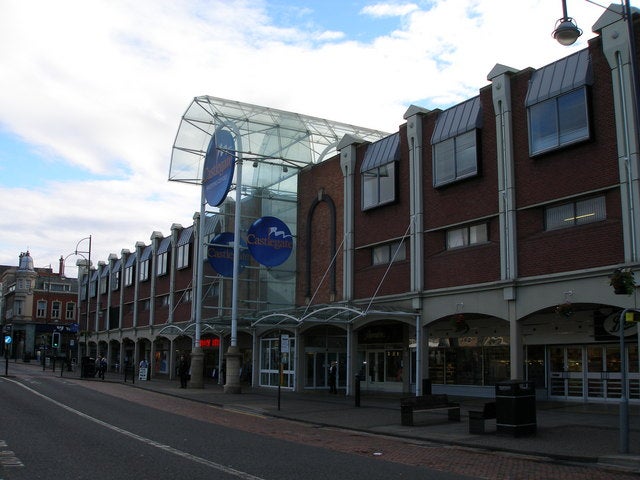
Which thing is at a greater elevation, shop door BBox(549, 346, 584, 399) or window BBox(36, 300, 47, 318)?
window BBox(36, 300, 47, 318)

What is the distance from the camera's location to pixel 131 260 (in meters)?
61.9

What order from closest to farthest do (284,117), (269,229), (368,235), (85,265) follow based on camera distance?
1. (368,235)
2. (269,229)
3. (284,117)
4. (85,265)

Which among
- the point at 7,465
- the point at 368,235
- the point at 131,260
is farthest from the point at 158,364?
the point at 7,465

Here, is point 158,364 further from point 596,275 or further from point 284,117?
point 596,275

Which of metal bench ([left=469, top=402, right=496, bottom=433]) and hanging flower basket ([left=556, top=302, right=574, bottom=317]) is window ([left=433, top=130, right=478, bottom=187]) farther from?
metal bench ([left=469, top=402, right=496, bottom=433])

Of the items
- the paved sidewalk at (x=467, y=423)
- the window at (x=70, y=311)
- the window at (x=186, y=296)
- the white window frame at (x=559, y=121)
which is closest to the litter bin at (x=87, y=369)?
the window at (x=186, y=296)

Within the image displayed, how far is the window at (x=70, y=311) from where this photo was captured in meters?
102

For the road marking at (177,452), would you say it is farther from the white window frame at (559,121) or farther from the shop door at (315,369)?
the shop door at (315,369)

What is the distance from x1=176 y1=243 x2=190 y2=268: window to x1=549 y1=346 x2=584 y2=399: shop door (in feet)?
96.5

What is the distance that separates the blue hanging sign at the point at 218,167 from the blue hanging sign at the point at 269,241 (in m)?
3.11

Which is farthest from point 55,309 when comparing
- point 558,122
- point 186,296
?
point 558,122

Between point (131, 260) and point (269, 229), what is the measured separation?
32.3 metres

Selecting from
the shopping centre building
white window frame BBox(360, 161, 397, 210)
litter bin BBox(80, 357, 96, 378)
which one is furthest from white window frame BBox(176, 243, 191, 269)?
white window frame BBox(360, 161, 397, 210)

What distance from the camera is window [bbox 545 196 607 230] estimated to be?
67.4 feet
